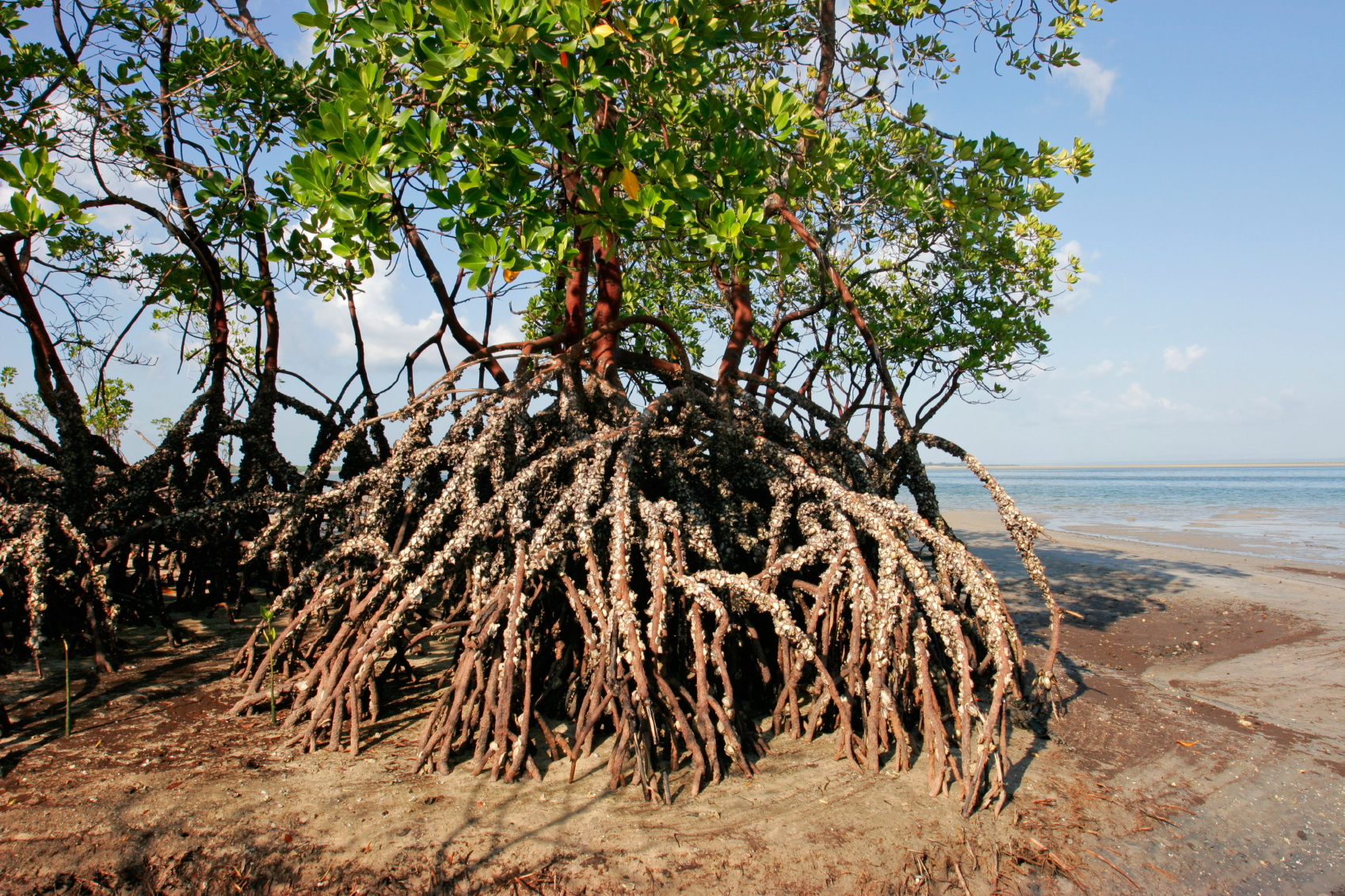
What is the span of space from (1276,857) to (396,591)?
396cm

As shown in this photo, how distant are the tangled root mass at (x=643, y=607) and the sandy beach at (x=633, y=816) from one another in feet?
0.59

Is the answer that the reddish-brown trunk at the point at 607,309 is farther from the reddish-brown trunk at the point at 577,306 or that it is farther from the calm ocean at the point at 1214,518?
the calm ocean at the point at 1214,518

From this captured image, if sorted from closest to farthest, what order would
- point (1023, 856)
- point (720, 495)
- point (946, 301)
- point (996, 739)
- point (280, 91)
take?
point (1023, 856) → point (996, 739) → point (720, 495) → point (280, 91) → point (946, 301)

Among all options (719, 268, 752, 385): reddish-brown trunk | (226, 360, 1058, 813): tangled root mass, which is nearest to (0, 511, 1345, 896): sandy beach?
(226, 360, 1058, 813): tangled root mass

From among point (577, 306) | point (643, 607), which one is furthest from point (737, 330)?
point (643, 607)

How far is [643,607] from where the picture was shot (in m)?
3.70

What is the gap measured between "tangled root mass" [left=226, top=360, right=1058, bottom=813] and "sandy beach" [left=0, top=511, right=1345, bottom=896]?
18 centimetres

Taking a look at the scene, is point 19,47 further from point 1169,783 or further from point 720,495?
point 1169,783

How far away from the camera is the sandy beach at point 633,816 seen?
7.74 ft

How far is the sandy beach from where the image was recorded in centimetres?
236

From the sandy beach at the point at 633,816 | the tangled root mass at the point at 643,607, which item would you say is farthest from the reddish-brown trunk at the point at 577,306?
the sandy beach at the point at 633,816

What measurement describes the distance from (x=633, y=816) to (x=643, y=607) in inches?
45.6

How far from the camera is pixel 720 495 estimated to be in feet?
13.6

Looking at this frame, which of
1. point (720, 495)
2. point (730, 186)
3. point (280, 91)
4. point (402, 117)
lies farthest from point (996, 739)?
point (280, 91)
